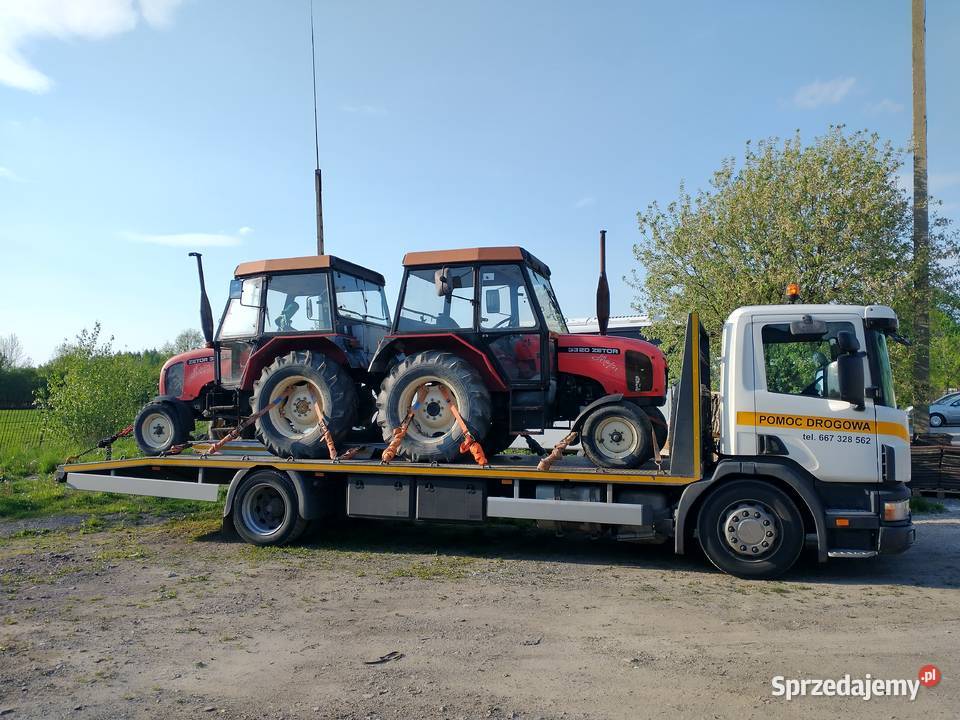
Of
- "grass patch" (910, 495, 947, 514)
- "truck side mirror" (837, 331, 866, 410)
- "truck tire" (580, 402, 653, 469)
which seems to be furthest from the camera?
"grass patch" (910, 495, 947, 514)

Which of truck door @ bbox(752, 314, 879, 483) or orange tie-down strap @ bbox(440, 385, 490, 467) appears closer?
truck door @ bbox(752, 314, 879, 483)

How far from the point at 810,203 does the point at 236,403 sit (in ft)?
35.0

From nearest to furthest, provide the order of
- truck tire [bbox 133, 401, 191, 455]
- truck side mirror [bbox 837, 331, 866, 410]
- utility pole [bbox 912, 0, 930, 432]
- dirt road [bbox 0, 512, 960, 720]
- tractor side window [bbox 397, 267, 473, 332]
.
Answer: dirt road [bbox 0, 512, 960, 720], truck side mirror [bbox 837, 331, 866, 410], tractor side window [bbox 397, 267, 473, 332], truck tire [bbox 133, 401, 191, 455], utility pole [bbox 912, 0, 930, 432]

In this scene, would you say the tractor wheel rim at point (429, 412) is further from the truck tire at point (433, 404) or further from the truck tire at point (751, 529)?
the truck tire at point (751, 529)

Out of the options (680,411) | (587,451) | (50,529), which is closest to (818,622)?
(680,411)

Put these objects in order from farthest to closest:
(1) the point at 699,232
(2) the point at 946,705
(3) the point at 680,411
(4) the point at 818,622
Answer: (1) the point at 699,232, (3) the point at 680,411, (4) the point at 818,622, (2) the point at 946,705

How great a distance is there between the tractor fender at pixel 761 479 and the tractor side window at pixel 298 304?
4.82 m

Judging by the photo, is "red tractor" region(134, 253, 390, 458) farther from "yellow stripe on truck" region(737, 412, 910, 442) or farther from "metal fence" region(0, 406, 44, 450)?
"metal fence" region(0, 406, 44, 450)

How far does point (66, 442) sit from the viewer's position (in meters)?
20.2

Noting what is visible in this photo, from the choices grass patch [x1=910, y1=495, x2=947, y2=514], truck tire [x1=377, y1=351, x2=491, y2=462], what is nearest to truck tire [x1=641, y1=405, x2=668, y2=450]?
truck tire [x1=377, y1=351, x2=491, y2=462]

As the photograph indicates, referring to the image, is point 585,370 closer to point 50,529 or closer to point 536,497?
A: point 536,497

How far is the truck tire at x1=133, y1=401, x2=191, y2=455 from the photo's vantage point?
986cm

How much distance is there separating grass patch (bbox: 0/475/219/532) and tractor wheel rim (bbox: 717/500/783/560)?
7644 mm

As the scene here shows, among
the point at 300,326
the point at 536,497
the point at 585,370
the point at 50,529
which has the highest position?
the point at 300,326
